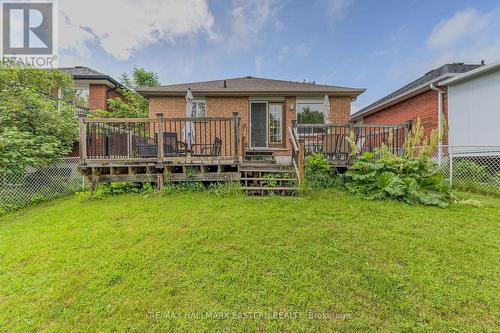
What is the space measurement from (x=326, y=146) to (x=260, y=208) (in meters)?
3.49

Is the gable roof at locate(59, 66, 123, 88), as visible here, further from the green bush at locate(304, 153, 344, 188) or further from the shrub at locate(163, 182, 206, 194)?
the green bush at locate(304, 153, 344, 188)

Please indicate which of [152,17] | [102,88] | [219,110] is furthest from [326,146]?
[102,88]

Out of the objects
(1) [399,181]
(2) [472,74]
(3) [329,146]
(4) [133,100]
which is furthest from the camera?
(4) [133,100]

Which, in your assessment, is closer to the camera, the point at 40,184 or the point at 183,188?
the point at 183,188

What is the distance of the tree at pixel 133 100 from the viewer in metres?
13.0

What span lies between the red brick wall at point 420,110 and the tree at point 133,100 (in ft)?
41.5

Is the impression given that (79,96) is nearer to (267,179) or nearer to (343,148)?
(267,179)

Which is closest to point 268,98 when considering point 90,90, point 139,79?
point 90,90

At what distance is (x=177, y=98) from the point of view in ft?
29.3

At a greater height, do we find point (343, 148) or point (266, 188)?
point (343, 148)

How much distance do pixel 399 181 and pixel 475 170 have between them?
3.23 meters

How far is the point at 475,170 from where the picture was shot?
241 inches

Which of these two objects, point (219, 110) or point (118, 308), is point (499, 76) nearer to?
point (219, 110)

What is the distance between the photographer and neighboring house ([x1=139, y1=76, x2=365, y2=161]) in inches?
342
